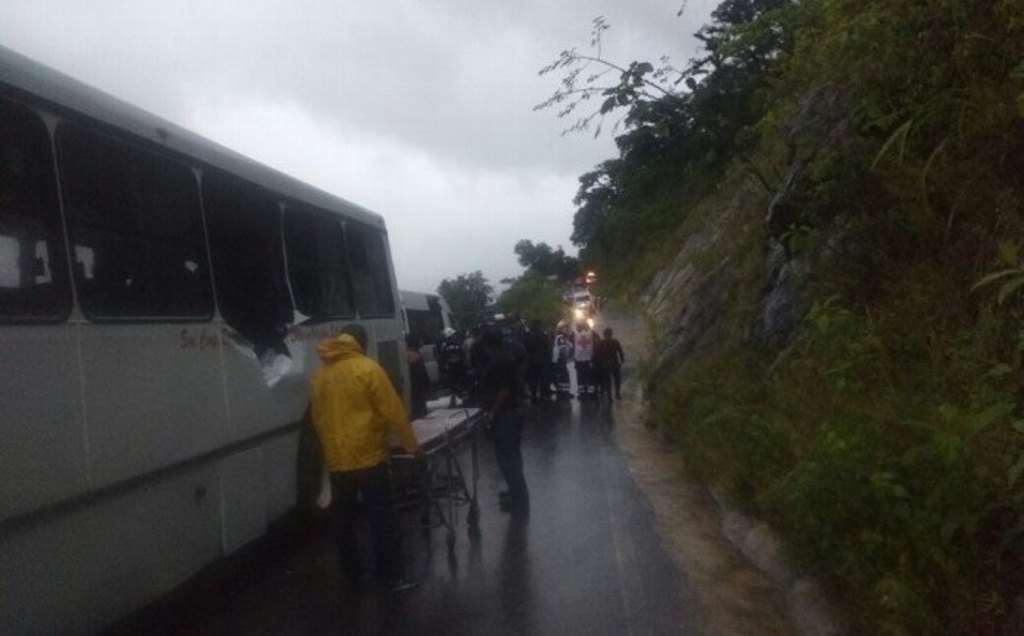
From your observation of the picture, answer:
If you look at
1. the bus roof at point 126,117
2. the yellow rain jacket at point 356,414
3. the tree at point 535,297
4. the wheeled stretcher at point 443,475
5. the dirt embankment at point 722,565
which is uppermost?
the tree at point 535,297

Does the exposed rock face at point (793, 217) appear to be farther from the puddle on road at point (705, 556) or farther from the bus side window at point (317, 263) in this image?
the bus side window at point (317, 263)

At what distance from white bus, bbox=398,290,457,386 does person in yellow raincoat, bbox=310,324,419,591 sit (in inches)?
617

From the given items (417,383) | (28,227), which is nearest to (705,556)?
(28,227)

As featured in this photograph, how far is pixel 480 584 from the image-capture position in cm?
884

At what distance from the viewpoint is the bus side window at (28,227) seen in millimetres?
5883

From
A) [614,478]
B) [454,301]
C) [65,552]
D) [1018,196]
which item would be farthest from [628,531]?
[454,301]

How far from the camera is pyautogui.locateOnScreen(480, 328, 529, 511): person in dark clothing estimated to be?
37.6 feet

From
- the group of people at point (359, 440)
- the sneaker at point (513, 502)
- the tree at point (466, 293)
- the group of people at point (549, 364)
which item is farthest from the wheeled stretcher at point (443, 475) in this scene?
the tree at point (466, 293)

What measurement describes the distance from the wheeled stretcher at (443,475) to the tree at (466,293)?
2405 centimetres

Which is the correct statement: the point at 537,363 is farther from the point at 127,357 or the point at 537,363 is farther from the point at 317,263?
the point at 127,357

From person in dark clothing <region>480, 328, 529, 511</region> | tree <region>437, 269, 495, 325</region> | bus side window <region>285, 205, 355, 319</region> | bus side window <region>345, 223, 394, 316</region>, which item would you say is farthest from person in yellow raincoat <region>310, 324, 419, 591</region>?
tree <region>437, 269, 495, 325</region>

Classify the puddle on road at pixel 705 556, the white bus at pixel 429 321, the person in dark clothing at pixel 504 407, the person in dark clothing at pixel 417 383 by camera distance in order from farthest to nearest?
1. the white bus at pixel 429 321
2. the person in dark clothing at pixel 417 383
3. the person in dark clothing at pixel 504 407
4. the puddle on road at pixel 705 556

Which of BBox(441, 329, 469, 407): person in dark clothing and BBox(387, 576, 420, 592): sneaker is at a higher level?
BBox(441, 329, 469, 407): person in dark clothing

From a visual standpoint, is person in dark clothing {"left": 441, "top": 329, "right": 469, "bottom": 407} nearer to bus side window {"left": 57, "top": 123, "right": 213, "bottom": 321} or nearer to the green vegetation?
the green vegetation
